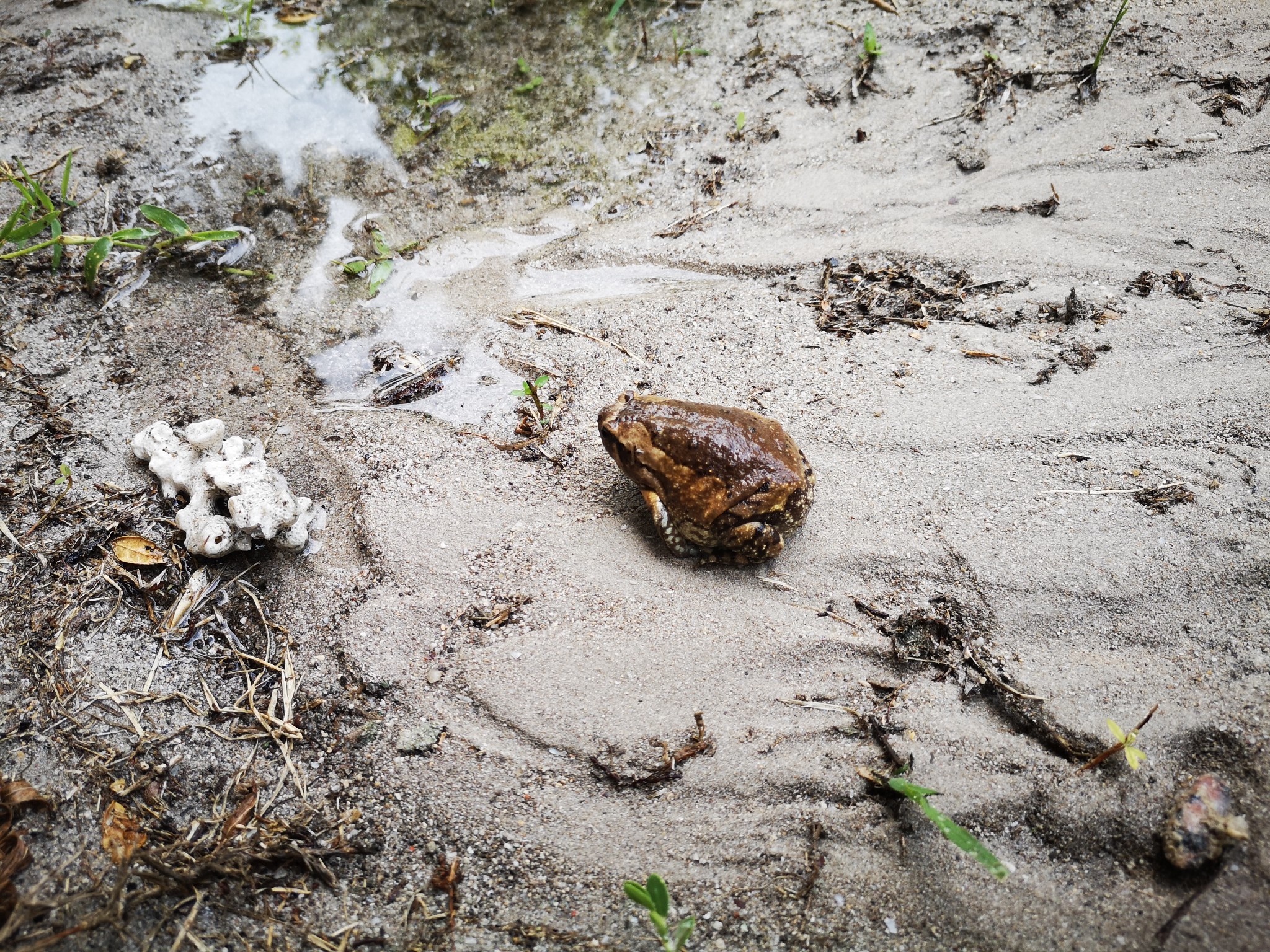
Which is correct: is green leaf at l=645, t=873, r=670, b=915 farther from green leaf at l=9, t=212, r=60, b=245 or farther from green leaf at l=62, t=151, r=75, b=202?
green leaf at l=62, t=151, r=75, b=202

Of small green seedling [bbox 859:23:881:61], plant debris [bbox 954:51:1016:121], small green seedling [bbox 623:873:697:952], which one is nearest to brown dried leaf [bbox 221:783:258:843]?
small green seedling [bbox 623:873:697:952]

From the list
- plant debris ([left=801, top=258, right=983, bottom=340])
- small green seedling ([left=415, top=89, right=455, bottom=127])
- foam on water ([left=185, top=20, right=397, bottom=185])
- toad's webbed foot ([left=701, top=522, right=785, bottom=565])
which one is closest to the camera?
toad's webbed foot ([left=701, top=522, right=785, bottom=565])

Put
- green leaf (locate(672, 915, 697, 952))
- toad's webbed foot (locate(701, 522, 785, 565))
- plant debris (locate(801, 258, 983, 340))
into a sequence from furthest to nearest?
plant debris (locate(801, 258, 983, 340))
toad's webbed foot (locate(701, 522, 785, 565))
green leaf (locate(672, 915, 697, 952))

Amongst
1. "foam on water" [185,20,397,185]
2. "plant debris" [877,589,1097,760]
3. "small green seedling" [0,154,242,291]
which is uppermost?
"foam on water" [185,20,397,185]

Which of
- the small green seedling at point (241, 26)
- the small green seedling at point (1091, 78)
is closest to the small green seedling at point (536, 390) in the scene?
the small green seedling at point (1091, 78)

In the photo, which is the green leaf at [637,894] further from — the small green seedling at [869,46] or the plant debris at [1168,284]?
the small green seedling at [869,46]

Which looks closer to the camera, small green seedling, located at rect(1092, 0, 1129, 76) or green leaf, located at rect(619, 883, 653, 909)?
green leaf, located at rect(619, 883, 653, 909)

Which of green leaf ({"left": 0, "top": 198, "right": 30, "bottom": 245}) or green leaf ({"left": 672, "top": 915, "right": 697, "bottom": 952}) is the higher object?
green leaf ({"left": 0, "top": 198, "right": 30, "bottom": 245})

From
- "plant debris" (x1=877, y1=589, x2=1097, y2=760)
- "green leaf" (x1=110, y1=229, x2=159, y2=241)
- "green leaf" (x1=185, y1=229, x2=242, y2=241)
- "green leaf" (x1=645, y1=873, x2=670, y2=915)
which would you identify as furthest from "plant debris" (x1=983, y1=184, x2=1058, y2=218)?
"green leaf" (x1=110, y1=229, x2=159, y2=241)
